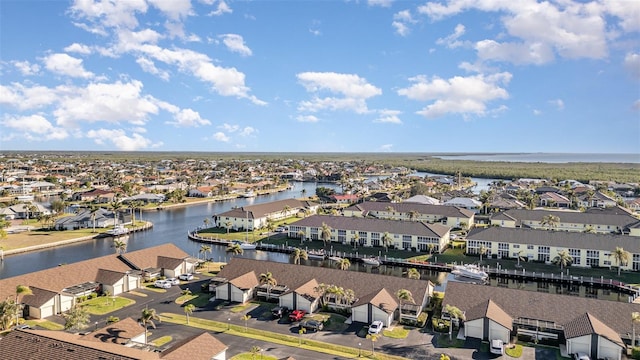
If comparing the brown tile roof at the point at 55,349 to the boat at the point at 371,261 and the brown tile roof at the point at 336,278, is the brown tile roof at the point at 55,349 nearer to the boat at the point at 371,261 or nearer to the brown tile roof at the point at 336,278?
the brown tile roof at the point at 336,278

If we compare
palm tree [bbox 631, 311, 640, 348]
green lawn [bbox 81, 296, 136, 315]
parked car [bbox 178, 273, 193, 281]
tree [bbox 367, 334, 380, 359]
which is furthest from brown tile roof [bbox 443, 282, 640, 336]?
green lawn [bbox 81, 296, 136, 315]

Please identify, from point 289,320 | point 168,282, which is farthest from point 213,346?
point 168,282

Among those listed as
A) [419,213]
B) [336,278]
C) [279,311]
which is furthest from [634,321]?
[419,213]

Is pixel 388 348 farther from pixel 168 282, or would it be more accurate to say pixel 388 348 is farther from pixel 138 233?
pixel 138 233

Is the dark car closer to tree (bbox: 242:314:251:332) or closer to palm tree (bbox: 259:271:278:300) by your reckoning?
tree (bbox: 242:314:251:332)

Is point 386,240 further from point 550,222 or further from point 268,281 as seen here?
point 550,222

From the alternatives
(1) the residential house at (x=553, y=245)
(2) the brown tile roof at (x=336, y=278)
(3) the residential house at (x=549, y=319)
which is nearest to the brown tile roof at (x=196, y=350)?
(2) the brown tile roof at (x=336, y=278)
